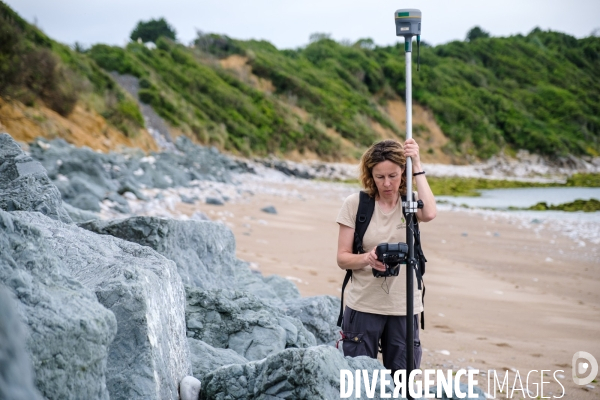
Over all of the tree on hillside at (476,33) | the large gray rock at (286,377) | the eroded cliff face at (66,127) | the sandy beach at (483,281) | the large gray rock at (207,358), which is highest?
the tree on hillside at (476,33)

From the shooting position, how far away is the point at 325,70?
61.4 metres

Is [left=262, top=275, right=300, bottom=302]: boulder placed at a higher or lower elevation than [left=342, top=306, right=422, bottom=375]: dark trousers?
lower

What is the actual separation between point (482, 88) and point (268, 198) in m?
63.1

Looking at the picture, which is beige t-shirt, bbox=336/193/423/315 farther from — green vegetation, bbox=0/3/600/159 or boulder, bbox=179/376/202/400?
green vegetation, bbox=0/3/600/159

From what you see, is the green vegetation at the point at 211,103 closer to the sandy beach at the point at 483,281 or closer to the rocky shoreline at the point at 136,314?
the sandy beach at the point at 483,281

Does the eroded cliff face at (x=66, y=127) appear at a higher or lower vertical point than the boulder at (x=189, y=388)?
higher

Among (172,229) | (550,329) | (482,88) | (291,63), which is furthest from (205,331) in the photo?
(482,88)

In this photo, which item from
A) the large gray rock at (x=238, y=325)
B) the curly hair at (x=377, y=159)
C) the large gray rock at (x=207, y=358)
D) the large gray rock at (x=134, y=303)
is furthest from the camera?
the large gray rock at (x=238, y=325)

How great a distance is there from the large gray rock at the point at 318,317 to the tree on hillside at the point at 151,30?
5540 cm

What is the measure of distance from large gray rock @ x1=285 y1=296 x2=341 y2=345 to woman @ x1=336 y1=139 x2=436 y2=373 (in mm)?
1025

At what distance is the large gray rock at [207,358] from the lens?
282 cm

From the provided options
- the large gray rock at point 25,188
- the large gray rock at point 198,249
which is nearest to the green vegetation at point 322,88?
the large gray rock at point 198,249

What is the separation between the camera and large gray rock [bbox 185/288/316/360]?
339 centimetres

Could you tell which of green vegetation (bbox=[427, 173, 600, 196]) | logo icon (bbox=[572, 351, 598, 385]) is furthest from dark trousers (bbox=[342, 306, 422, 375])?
green vegetation (bbox=[427, 173, 600, 196])
